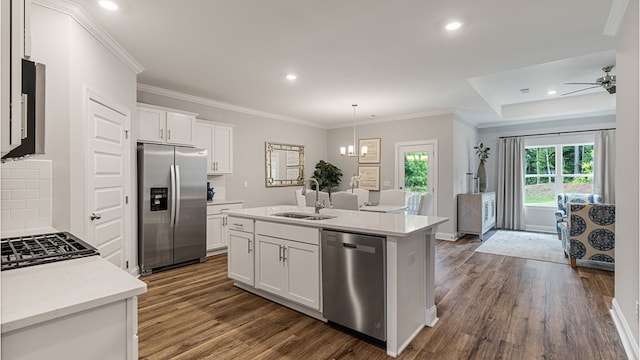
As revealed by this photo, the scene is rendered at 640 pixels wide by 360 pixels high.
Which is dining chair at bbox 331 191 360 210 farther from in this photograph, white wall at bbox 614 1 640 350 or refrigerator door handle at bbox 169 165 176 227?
white wall at bbox 614 1 640 350

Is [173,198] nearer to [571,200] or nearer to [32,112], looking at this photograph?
[32,112]

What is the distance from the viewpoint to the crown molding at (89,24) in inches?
87.8

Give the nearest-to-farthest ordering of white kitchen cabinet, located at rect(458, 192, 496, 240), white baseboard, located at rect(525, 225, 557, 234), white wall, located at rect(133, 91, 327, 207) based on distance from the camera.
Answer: white wall, located at rect(133, 91, 327, 207) < white kitchen cabinet, located at rect(458, 192, 496, 240) < white baseboard, located at rect(525, 225, 557, 234)

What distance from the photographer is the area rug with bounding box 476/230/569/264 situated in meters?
4.75

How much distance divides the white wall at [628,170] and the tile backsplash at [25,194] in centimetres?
402

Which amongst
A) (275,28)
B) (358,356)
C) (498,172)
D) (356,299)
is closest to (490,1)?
(275,28)

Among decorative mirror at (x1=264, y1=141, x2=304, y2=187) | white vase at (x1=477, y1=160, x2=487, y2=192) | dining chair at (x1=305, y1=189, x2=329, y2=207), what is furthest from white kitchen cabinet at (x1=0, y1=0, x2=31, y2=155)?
white vase at (x1=477, y1=160, x2=487, y2=192)

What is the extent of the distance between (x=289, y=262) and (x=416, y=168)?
4416 mm

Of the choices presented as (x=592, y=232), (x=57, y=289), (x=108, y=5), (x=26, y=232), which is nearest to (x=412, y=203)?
(x=592, y=232)

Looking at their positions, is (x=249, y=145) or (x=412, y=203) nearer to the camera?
(x=249, y=145)

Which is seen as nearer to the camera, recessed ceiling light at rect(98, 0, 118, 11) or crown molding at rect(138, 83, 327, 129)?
recessed ceiling light at rect(98, 0, 118, 11)

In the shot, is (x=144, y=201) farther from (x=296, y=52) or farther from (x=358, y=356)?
(x=358, y=356)

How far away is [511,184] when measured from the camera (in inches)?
282

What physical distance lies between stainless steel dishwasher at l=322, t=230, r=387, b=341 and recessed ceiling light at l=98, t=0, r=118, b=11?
246 centimetres
